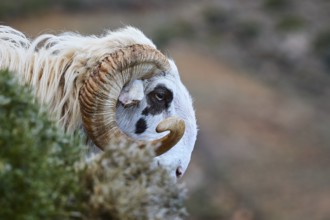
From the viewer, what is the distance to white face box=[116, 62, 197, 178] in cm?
1123

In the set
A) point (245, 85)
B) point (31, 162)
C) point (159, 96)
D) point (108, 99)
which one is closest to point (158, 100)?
point (159, 96)

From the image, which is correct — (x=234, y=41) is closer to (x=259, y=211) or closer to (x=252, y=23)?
(x=252, y=23)

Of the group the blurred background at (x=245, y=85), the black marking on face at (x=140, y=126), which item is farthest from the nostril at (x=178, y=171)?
the blurred background at (x=245, y=85)

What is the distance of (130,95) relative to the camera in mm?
11133

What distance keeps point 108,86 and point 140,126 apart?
Answer: 3.08ft

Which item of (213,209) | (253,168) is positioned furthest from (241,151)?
(213,209)

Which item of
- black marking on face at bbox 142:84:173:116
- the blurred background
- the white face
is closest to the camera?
the white face

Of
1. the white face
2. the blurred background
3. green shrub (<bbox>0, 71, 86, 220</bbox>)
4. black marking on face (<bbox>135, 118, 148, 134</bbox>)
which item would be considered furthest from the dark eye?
the blurred background

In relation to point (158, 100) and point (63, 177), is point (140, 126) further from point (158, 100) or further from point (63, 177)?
point (63, 177)

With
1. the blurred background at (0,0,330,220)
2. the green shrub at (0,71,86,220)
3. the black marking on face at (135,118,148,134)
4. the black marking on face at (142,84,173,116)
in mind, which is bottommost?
the green shrub at (0,71,86,220)

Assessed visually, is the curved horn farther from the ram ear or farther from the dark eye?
the dark eye

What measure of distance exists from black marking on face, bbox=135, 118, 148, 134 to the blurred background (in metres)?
17.6

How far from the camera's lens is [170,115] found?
11.6 metres

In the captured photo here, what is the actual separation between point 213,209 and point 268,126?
11.0 meters
